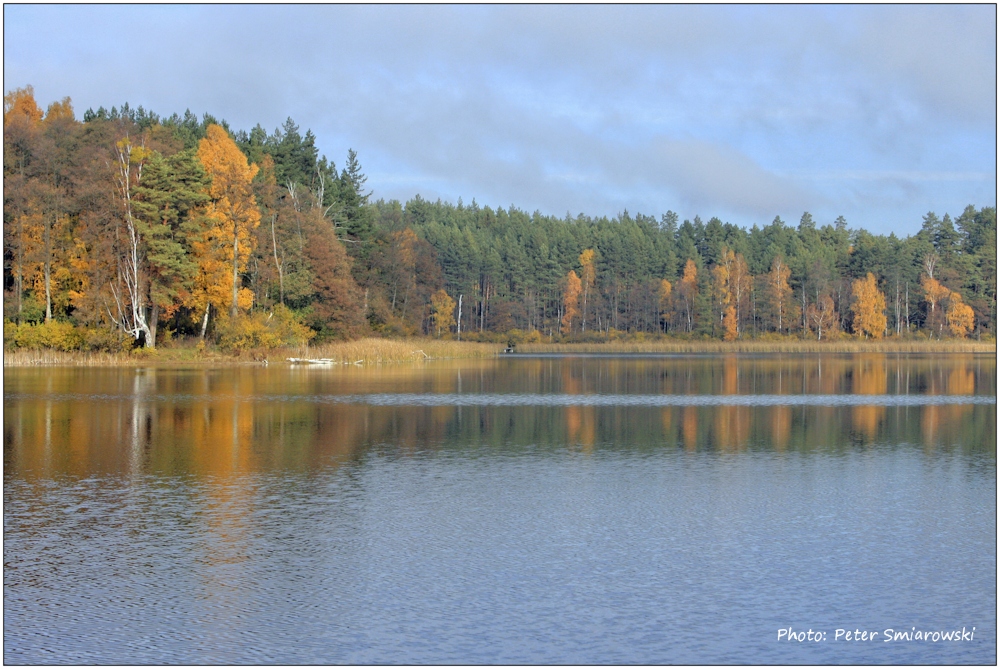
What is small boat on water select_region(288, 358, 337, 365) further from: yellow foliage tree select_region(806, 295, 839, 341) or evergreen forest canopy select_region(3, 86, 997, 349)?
yellow foliage tree select_region(806, 295, 839, 341)

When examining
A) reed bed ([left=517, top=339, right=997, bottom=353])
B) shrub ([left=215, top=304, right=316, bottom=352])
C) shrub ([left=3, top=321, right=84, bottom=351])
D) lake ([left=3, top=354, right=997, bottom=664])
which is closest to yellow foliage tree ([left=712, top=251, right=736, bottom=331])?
reed bed ([left=517, top=339, right=997, bottom=353])

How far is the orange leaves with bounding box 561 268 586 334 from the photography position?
119 m

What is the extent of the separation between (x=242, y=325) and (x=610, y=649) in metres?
47.1

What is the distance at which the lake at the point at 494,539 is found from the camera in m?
Result: 8.27

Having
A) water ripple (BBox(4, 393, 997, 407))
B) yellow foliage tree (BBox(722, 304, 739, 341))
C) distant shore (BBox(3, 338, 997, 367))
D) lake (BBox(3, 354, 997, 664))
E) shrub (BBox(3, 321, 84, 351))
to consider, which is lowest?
lake (BBox(3, 354, 997, 664))

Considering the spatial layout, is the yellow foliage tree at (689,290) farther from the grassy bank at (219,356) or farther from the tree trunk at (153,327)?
the tree trunk at (153,327)

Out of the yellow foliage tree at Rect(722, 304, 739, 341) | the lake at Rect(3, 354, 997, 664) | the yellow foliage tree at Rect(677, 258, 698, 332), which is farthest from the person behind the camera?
the yellow foliage tree at Rect(677, 258, 698, 332)

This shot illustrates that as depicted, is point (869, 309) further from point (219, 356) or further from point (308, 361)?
point (219, 356)

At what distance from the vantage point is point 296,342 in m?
56.6

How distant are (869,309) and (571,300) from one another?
33122 millimetres

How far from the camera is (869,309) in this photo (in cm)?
10794

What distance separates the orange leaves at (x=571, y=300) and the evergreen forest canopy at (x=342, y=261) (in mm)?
279

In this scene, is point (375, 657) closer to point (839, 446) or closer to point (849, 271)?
point (839, 446)

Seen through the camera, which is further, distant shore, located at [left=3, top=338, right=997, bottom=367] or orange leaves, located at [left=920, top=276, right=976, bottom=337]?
orange leaves, located at [left=920, top=276, right=976, bottom=337]
